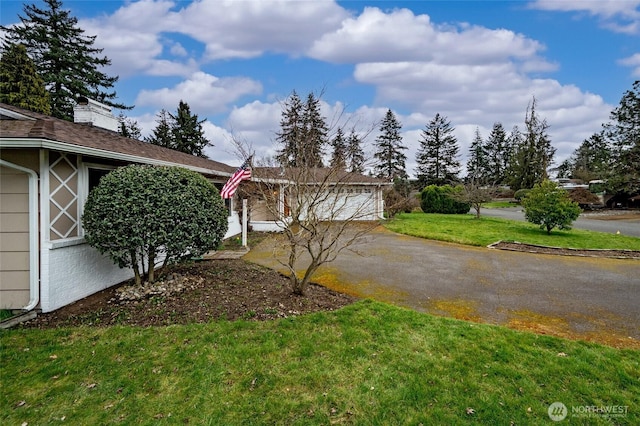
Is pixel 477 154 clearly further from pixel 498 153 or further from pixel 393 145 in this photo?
pixel 393 145

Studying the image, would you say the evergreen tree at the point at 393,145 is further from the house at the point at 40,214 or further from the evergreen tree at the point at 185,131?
the house at the point at 40,214

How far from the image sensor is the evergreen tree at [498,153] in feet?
154

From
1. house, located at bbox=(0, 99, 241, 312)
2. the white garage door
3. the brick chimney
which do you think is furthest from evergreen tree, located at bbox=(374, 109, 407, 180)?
the white garage door

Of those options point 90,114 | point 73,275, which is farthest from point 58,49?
point 73,275

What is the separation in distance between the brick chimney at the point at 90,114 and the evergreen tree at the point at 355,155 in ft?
24.8

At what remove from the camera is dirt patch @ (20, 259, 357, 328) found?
4.42 m

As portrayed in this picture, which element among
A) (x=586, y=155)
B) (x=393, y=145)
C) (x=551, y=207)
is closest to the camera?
(x=551, y=207)

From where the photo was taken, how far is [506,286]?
6195 mm

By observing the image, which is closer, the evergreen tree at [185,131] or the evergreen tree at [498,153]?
the evergreen tree at [185,131]

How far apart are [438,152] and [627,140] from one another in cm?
1694

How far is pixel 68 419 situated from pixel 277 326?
7.35 feet

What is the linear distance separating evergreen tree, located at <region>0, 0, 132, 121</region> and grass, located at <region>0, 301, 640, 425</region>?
82.6ft

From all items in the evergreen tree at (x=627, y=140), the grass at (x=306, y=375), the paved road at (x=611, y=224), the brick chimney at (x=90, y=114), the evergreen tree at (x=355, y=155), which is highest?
the evergreen tree at (x=627, y=140)

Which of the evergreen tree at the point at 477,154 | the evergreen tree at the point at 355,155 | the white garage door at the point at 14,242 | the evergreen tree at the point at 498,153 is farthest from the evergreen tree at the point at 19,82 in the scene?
the evergreen tree at the point at 477,154
